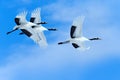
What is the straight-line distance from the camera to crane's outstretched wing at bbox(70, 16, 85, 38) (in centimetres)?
16725

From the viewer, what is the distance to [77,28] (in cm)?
16750

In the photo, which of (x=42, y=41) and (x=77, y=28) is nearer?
(x=77, y=28)

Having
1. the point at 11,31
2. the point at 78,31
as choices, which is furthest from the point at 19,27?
the point at 78,31

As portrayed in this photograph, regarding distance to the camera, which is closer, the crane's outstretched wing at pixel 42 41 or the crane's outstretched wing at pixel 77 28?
the crane's outstretched wing at pixel 77 28

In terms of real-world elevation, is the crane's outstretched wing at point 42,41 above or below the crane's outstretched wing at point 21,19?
below

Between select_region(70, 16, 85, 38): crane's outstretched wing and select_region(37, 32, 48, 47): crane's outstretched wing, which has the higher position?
select_region(70, 16, 85, 38): crane's outstretched wing

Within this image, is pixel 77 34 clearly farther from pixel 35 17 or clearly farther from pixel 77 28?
pixel 35 17

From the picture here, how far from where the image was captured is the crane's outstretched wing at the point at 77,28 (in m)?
167

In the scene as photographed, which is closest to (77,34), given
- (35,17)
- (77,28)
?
(77,28)

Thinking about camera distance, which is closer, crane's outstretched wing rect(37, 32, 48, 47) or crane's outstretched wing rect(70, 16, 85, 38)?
crane's outstretched wing rect(70, 16, 85, 38)

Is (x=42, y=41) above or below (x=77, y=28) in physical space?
below

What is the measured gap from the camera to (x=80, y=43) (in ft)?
A: 550

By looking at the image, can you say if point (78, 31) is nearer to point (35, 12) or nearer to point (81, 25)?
point (81, 25)

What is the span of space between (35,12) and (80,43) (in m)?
15.6
